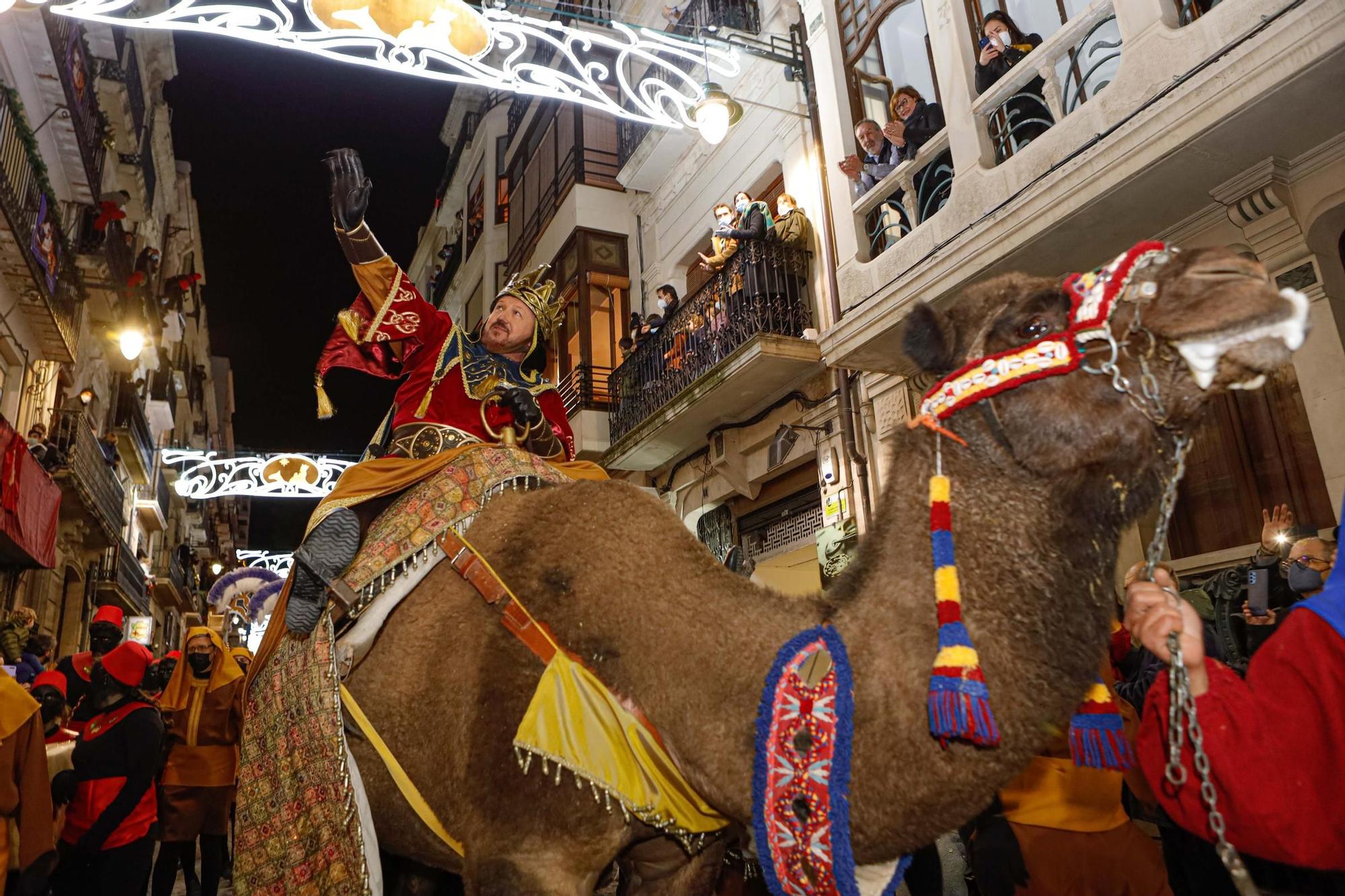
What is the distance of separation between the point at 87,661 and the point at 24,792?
4619mm

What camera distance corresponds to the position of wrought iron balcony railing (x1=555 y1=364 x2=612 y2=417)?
17.1m

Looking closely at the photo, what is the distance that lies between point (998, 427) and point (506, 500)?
6.29 feet

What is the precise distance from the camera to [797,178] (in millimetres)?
13242

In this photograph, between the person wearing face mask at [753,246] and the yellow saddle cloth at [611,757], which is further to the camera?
the person wearing face mask at [753,246]

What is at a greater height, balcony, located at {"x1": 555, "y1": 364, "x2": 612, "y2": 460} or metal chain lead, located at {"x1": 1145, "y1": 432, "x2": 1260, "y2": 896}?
balcony, located at {"x1": 555, "y1": 364, "x2": 612, "y2": 460}

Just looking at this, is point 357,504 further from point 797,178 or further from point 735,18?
point 735,18

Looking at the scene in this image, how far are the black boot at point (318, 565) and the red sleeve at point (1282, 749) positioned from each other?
291 centimetres

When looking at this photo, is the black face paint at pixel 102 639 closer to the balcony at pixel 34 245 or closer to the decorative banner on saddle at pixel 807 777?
the decorative banner on saddle at pixel 807 777

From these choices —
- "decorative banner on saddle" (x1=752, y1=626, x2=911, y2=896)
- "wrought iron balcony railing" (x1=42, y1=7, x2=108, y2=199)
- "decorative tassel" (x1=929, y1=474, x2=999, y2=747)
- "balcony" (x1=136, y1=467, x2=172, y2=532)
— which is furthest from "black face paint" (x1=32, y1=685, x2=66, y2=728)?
"balcony" (x1=136, y1=467, x2=172, y2=532)

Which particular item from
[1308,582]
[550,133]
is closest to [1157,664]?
[1308,582]

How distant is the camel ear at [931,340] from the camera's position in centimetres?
266

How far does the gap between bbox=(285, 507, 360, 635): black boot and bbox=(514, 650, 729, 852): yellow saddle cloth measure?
1.25 meters

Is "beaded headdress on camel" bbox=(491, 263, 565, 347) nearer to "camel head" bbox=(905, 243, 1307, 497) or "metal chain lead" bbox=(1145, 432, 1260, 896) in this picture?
"camel head" bbox=(905, 243, 1307, 497)

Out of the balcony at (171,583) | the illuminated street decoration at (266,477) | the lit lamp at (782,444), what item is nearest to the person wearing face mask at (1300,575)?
the lit lamp at (782,444)
